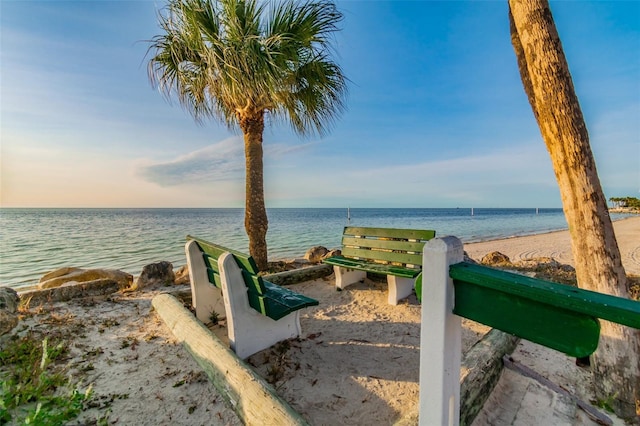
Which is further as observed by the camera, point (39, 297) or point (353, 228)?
point (353, 228)

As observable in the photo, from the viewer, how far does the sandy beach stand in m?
2.06

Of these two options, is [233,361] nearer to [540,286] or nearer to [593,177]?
[540,286]

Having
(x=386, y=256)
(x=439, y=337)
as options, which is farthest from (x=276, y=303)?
(x=386, y=256)

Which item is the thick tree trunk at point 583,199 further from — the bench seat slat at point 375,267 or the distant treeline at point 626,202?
the distant treeline at point 626,202

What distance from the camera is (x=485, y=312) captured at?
0.99m

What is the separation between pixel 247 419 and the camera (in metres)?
1.81

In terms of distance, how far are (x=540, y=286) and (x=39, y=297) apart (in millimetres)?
5913

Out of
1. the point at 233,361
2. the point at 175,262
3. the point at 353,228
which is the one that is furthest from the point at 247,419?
the point at 175,262

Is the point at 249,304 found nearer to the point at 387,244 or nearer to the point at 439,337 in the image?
the point at 439,337

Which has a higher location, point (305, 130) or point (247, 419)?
point (305, 130)

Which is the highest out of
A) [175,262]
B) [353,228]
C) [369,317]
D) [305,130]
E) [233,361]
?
[305,130]

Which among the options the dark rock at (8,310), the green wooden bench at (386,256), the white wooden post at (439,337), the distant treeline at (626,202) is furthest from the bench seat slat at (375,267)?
the distant treeline at (626,202)

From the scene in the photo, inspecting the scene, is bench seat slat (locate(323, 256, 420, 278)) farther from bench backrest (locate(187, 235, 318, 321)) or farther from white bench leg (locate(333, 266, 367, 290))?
bench backrest (locate(187, 235, 318, 321))

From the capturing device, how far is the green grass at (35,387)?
1.88 metres
